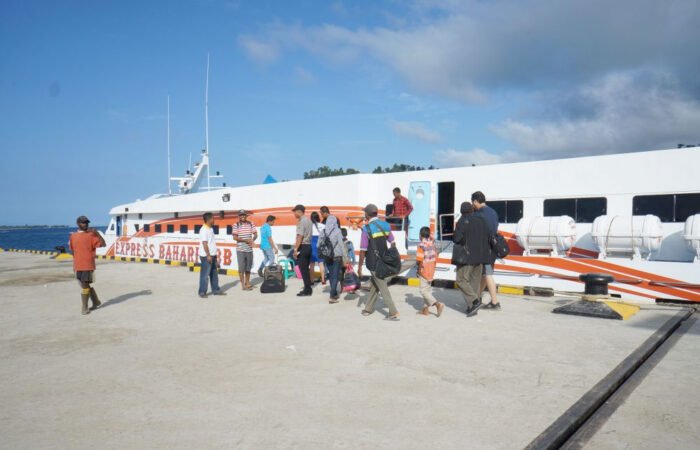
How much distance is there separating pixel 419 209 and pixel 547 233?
352cm

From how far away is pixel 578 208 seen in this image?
416 inches

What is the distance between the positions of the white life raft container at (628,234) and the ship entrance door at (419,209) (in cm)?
414

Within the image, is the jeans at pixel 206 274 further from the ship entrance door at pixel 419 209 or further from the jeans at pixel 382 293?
the ship entrance door at pixel 419 209

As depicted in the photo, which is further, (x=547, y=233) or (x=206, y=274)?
(x=547, y=233)

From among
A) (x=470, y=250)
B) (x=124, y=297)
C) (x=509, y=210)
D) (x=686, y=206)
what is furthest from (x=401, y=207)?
(x=124, y=297)

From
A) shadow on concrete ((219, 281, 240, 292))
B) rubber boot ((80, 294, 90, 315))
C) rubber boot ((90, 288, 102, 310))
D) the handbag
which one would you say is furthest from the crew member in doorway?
rubber boot ((80, 294, 90, 315))

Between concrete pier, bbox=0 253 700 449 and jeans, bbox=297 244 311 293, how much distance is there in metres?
1.58

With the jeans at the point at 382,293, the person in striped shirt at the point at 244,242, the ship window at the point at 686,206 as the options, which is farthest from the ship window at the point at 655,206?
the person in striped shirt at the point at 244,242

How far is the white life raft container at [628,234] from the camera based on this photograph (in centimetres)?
904

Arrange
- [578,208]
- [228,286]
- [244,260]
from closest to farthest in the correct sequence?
[578,208] → [244,260] → [228,286]

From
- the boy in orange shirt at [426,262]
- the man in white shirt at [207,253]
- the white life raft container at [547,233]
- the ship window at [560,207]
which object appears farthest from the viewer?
the ship window at [560,207]

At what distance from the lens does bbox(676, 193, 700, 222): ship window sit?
366 inches

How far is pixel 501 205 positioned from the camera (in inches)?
457

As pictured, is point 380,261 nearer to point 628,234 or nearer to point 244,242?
point 244,242
